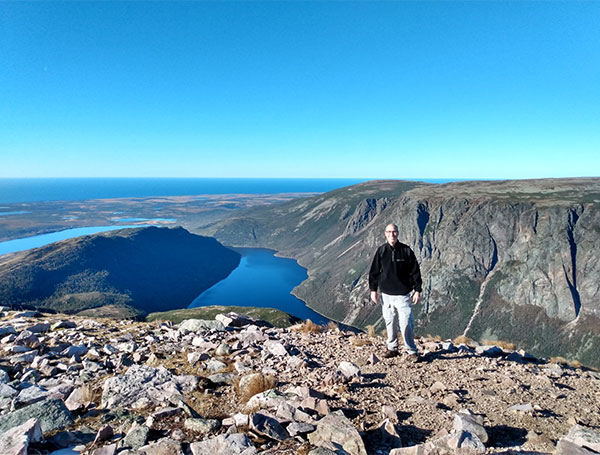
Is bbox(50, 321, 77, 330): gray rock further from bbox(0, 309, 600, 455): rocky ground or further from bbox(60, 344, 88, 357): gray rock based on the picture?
bbox(60, 344, 88, 357): gray rock

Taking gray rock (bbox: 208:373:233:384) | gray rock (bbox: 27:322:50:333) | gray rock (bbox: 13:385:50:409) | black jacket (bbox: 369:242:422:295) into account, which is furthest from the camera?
gray rock (bbox: 27:322:50:333)

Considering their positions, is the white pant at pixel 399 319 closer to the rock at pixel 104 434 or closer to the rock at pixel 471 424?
the rock at pixel 471 424

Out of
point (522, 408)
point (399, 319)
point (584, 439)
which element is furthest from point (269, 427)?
point (399, 319)

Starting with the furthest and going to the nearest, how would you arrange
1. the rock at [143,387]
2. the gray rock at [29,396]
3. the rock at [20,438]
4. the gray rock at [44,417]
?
1. the rock at [143,387]
2. the gray rock at [29,396]
3. the gray rock at [44,417]
4. the rock at [20,438]

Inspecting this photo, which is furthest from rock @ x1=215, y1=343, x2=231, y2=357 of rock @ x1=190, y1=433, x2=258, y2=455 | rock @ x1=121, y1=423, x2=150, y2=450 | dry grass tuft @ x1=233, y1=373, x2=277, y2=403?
rock @ x1=190, y1=433, x2=258, y2=455

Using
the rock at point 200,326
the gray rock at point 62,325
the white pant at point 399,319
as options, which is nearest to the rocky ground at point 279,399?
the white pant at point 399,319

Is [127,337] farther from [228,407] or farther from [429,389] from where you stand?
[429,389]
